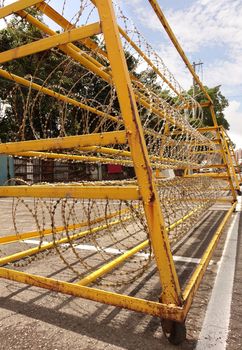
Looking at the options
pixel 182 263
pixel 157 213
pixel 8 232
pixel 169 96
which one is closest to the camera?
pixel 157 213

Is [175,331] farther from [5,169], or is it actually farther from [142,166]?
[5,169]

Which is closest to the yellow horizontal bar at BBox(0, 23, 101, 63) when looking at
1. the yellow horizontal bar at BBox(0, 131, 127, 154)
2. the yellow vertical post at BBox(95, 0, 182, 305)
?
the yellow vertical post at BBox(95, 0, 182, 305)

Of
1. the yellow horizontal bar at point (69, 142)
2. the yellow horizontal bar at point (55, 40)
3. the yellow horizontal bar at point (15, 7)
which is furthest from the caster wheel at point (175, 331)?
the yellow horizontal bar at point (15, 7)

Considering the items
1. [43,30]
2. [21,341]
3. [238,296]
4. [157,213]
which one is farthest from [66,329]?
[43,30]

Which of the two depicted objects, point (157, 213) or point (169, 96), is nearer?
point (157, 213)

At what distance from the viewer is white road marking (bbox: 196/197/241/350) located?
1.88 metres

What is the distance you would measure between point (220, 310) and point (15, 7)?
2.56 m

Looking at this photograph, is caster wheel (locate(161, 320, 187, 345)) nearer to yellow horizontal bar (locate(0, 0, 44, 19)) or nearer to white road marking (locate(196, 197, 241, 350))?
white road marking (locate(196, 197, 241, 350))

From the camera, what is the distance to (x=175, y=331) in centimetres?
182

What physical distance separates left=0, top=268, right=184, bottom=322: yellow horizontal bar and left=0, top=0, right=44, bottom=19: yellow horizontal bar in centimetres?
187

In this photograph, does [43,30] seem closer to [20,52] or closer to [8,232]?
[20,52]

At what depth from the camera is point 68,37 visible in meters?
1.95

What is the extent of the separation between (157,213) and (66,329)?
1031 millimetres

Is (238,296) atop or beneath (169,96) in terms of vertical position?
beneath
